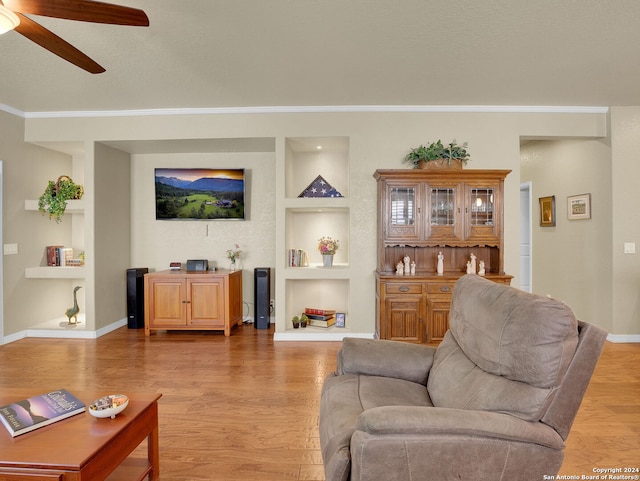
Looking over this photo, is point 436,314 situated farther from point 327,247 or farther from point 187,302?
point 187,302

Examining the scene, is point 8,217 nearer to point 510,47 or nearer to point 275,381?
point 275,381

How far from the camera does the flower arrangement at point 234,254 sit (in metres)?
5.10

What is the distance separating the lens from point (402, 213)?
13.3 ft

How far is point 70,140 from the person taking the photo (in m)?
4.51

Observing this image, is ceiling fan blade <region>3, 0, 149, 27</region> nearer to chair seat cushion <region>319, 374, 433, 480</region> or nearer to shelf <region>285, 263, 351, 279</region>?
chair seat cushion <region>319, 374, 433, 480</region>

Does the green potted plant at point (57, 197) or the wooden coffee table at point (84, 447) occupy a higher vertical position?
the green potted plant at point (57, 197)

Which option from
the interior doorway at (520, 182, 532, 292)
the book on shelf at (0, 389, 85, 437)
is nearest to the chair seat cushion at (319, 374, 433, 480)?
the book on shelf at (0, 389, 85, 437)

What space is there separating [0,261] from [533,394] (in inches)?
209

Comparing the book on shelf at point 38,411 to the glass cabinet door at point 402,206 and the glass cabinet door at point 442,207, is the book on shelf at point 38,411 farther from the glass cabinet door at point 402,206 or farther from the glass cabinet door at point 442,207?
the glass cabinet door at point 442,207

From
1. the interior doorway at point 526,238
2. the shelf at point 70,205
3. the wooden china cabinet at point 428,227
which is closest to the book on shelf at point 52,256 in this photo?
the shelf at point 70,205

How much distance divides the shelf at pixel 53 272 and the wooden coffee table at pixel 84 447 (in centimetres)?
298

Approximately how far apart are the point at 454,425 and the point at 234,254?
424cm

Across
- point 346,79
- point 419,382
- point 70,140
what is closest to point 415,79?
point 346,79

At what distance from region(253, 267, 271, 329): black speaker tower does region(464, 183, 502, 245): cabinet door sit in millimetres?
2526
